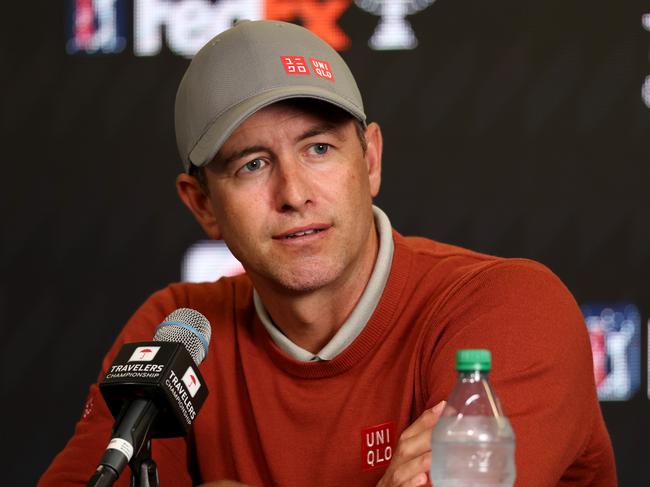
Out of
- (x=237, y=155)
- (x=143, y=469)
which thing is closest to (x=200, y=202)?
(x=237, y=155)

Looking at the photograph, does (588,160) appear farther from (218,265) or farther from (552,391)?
(552,391)

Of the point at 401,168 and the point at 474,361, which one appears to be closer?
the point at 474,361

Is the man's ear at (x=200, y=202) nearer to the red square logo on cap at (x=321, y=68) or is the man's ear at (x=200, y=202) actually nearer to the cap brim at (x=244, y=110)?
the cap brim at (x=244, y=110)

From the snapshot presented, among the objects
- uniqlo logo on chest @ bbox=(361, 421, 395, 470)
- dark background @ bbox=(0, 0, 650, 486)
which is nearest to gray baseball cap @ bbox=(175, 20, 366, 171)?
uniqlo logo on chest @ bbox=(361, 421, 395, 470)

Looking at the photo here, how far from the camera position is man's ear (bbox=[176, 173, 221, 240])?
2.01 metres

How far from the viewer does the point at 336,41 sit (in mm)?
2844

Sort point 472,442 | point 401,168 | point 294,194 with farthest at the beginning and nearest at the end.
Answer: point 401,168, point 294,194, point 472,442

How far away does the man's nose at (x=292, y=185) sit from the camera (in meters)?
1.74

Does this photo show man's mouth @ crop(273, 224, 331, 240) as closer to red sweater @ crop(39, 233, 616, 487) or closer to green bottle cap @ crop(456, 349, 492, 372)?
red sweater @ crop(39, 233, 616, 487)

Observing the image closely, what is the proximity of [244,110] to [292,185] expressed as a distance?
0.43 feet

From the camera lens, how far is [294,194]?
174 cm

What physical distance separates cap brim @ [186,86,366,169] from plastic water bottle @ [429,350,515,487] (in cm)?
58

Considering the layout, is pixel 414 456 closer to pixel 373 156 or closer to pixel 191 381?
pixel 191 381

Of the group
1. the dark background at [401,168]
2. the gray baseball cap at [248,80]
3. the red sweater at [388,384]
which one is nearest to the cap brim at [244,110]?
the gray baseball cap at [248,80]
